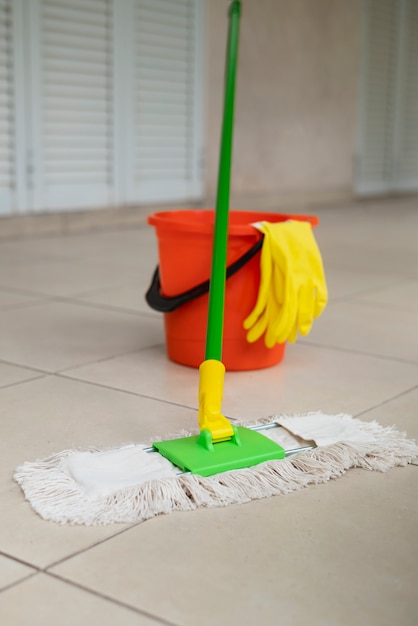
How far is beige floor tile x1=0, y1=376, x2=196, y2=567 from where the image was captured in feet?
3.27

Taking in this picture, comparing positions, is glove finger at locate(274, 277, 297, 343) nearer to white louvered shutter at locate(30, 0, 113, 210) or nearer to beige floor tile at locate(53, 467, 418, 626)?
beige floor tile at locate(53, 467, 418, 626)

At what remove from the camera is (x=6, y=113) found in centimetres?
376

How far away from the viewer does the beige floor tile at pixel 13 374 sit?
5.34 ft

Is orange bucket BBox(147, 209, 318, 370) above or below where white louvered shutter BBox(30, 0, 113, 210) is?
below

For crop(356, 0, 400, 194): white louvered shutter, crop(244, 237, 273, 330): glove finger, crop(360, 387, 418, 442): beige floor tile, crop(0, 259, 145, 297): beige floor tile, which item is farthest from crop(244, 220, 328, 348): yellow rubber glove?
crop(356, 0, 400, 194): white louvered shutter

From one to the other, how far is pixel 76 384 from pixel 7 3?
8.52 ft

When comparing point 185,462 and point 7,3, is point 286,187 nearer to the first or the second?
point 7,3

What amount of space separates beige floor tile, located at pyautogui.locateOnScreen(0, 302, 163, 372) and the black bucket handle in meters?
0.17

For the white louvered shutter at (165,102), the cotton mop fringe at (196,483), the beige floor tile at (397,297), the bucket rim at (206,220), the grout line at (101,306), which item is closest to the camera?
the cotton mop fringe at (196,483)

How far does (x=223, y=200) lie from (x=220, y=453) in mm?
367

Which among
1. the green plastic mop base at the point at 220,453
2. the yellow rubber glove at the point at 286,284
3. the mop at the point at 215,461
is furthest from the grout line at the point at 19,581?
the yellow rubber glove at the point at 286,284

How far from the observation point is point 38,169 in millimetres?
3930

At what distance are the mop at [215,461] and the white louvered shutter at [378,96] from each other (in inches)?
204

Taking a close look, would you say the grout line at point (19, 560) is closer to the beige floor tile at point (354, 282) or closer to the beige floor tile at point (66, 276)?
the beige floor tile at point (66, 276)
